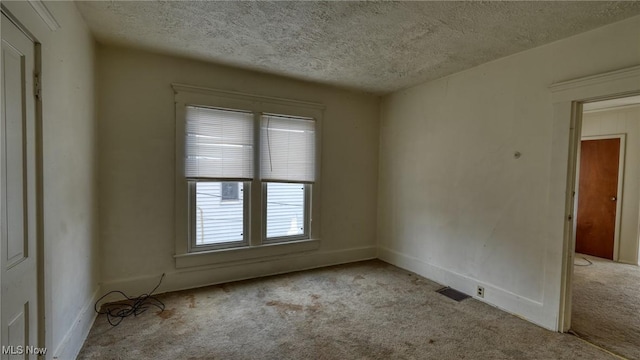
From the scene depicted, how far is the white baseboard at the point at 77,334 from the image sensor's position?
6.15ft

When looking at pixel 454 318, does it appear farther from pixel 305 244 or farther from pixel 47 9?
pixel 47 9

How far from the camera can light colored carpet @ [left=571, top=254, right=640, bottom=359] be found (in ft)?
7.84

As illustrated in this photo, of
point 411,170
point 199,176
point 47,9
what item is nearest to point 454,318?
point 411,170

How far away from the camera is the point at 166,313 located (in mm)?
2723

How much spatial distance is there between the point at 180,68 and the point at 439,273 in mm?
3735

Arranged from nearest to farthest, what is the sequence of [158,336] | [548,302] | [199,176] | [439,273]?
[158,336]
[548,302]
[199,176]
[439,273]

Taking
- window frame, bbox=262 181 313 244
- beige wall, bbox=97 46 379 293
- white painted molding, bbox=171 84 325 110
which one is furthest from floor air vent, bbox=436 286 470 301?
white painted molding, bbox=171 84 325 110

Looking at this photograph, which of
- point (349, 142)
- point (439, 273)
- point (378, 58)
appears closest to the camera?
point (378, 58)

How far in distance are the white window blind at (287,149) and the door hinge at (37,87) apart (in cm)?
221

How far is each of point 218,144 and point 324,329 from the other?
7.21 ft

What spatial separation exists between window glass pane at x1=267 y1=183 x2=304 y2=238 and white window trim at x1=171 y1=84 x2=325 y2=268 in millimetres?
120

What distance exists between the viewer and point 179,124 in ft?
10.3

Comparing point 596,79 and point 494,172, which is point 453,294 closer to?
point 494,172

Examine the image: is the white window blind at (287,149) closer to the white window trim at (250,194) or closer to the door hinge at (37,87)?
the white window trim at (250,194)
